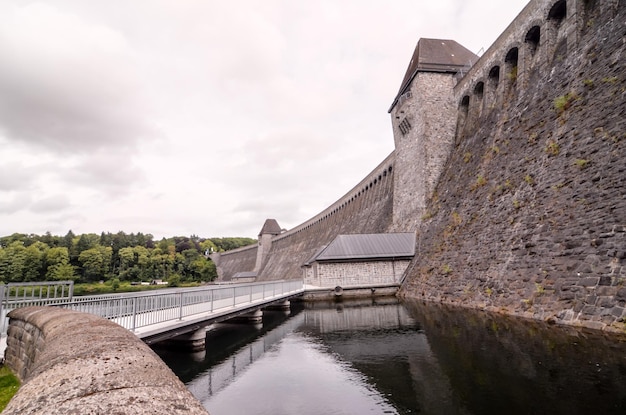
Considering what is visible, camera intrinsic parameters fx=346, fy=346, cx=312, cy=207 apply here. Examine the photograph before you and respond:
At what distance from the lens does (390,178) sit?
3966 cm

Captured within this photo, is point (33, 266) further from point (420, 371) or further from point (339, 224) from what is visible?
point (420, 371)

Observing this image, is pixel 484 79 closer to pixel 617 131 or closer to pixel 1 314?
pixel 617 131

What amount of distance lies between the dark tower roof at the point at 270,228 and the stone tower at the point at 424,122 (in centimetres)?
5597

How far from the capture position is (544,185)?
1370 centimetres

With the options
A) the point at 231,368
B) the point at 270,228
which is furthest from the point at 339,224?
the point at 231,368

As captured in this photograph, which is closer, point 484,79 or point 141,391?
point 141,391

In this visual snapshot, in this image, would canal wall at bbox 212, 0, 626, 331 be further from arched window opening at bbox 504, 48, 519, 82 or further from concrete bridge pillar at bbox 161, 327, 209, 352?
concrete bridge pillar at bbox 161, 327, 209, 352

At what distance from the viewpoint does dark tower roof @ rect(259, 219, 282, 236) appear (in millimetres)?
85938

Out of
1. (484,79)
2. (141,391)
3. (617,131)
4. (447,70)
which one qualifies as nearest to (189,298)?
(141,391)

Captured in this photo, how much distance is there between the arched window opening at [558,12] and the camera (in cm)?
1775

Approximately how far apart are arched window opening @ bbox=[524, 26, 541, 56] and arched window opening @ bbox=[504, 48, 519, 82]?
1.39 metres

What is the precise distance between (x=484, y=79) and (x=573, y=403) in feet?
78.4

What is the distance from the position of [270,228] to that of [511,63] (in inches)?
2786

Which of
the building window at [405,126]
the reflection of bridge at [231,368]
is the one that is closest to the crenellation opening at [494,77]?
the building window at [405,126]
